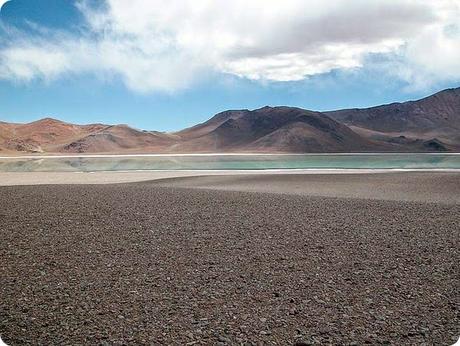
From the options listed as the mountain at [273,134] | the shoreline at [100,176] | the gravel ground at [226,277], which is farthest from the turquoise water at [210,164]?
the mountain at [273,134]

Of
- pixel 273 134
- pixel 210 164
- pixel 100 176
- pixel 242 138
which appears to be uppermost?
pixel 273 134

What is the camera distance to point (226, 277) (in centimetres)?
546

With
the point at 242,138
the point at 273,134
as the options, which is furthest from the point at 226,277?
the point at 242,138

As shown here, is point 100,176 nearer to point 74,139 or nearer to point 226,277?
point 226,277

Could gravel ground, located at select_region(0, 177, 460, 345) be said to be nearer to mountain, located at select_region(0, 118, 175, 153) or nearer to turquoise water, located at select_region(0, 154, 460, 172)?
turquoise water, located at select_region(0, 154, 460, 172)

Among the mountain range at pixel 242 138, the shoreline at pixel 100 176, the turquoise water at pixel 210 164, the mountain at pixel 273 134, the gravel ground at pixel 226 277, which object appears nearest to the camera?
the gravel ground at pixel 226 277

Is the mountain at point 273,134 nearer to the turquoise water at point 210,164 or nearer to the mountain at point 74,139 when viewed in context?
the mountain at point 74,139

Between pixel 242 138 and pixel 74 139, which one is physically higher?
pixel 74 139

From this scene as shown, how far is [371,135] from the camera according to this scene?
169 metres

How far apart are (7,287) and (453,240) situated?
673 centimetres

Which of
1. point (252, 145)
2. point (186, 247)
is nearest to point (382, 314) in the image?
point (186, 247)

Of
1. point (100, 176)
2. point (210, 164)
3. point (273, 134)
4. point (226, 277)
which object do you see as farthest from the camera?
point (273, 134)

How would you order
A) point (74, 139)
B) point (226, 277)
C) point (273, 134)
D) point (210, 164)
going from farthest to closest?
point (74, 139)
point (273, 134)
point (210, 164)
point (226, 277)

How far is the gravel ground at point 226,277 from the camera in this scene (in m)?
3.96
